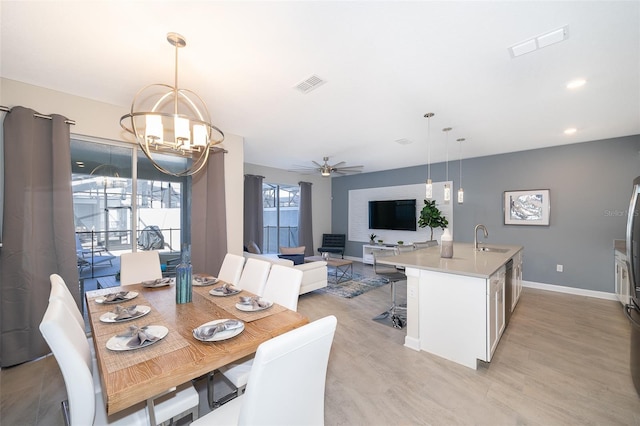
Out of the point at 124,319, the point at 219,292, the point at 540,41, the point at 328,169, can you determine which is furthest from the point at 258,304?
the point at 328,169

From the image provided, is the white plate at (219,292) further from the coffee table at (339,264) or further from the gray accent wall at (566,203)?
the gray accent wall at (566,203)

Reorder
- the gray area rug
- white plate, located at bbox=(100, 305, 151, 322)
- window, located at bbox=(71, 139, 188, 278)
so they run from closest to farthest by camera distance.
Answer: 1. white plate, located at bbox=(100, 305, 151, 322)
2. window, located at bbox=(71, 139, 188, 278)
3. the gray area rug

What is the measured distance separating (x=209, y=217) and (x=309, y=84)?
2498 mm

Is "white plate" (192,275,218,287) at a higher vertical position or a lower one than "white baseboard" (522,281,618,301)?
higher

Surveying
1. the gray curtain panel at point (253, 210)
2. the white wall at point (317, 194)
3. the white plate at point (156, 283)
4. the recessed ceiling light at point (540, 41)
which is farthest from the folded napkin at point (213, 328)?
the white wall at point (317, 194)

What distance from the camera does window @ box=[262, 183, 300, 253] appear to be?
24.3 feet

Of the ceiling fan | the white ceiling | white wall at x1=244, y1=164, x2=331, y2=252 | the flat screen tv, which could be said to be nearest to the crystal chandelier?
the white ceiling

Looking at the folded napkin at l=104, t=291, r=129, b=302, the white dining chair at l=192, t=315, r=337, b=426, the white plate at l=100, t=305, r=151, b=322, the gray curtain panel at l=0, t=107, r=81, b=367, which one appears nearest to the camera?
the white dining chair at l=192, t=315, r=337, b=426

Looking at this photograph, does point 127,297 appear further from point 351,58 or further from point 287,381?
point 351,58

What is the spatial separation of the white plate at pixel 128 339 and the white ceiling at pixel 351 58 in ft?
6.52

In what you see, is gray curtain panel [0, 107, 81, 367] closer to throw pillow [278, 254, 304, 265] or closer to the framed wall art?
throw pillow [278, 254, 304, 265]

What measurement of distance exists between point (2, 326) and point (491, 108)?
5.60m

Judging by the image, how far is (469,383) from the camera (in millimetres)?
2137

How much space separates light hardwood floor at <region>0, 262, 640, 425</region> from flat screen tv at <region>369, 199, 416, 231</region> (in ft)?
11.9
